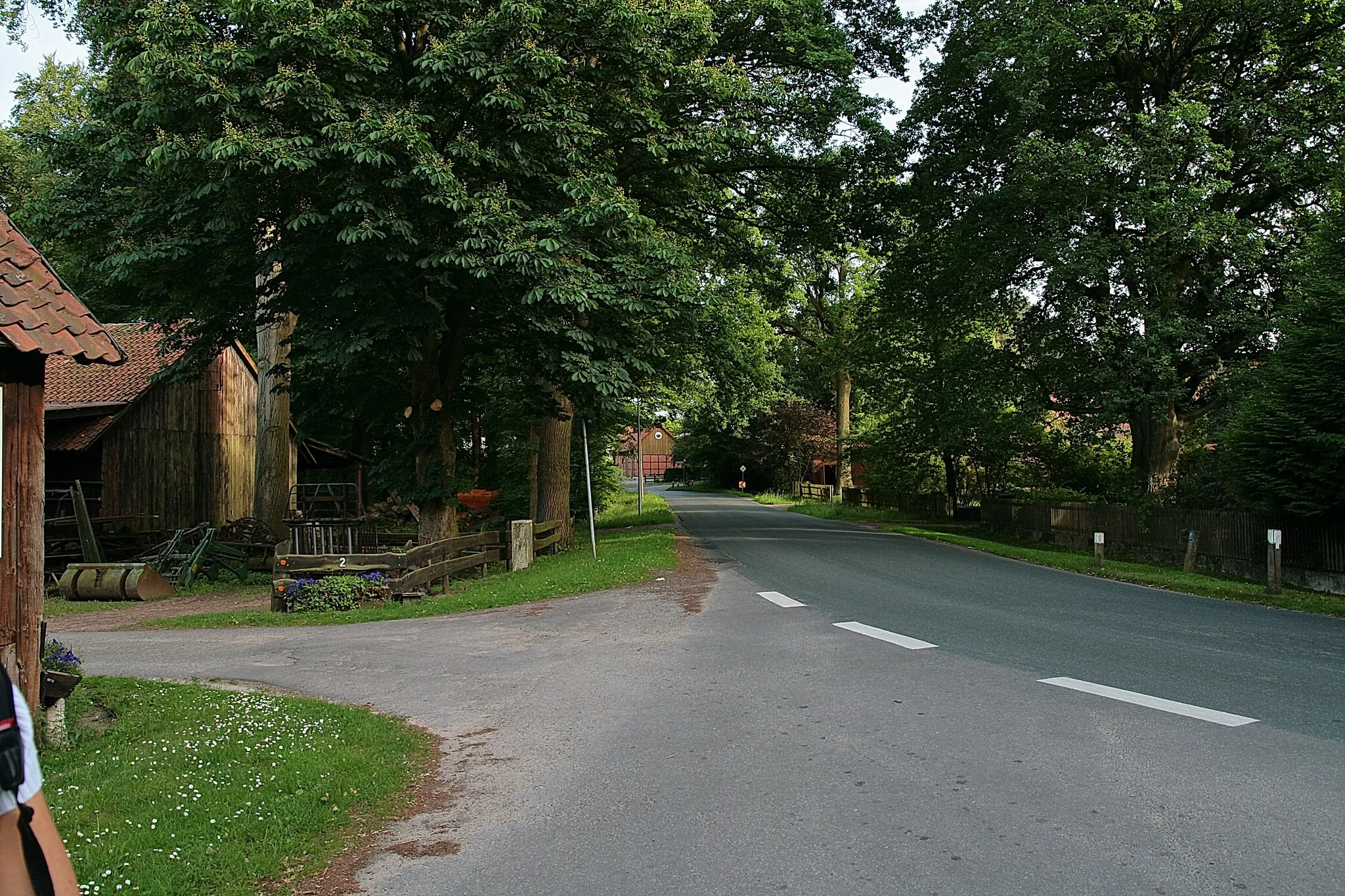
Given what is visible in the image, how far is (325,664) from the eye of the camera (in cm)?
986

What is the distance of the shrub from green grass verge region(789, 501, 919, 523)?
27.9 meters

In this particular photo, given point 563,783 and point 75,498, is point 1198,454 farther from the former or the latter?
point 75,498

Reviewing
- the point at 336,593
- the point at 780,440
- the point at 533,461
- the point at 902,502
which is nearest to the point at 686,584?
the point at 336,593

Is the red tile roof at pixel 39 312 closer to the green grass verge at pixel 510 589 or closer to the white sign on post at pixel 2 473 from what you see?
the white sign on post at pixel 2 473

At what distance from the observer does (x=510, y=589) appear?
50.6ft

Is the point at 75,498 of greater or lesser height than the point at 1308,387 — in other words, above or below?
below

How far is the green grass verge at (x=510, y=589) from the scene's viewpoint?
43.8 feet

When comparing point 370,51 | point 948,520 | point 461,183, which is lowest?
point 948,520

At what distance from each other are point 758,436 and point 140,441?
4724cm

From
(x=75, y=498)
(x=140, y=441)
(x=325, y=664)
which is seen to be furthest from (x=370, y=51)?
(x=140, y=441)

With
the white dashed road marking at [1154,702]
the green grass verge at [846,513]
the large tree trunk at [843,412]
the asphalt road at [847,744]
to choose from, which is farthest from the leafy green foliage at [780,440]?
the white dashed road marking at [1154,702]

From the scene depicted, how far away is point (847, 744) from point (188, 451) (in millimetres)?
22542

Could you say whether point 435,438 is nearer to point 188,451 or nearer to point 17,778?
point 188,451

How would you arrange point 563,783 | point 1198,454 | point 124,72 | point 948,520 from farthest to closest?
point 948,520
point 1198,454
point 124,72
point 563,783
